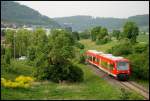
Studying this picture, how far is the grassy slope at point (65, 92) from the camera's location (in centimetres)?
2910

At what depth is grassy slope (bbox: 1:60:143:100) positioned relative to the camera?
2910cm

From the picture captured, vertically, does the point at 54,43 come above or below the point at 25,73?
above

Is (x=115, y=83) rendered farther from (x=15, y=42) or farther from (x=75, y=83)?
(x=15, y=42)

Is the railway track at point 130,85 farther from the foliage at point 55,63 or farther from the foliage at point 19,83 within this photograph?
the foliage at point 19,83

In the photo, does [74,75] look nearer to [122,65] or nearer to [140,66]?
[122,65]

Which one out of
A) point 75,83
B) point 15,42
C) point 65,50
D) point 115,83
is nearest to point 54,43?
point 65,50

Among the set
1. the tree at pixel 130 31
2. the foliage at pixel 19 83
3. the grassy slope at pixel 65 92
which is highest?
the tree at pixel 130 31

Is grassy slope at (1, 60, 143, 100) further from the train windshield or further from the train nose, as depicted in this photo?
the train windshield

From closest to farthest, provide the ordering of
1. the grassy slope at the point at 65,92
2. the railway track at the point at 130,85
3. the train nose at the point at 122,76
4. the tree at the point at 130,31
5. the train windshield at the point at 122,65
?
the grassy slope at the point at 65,92, the railway track at the point at 130,85, the train nose at the point at 122,76, the train windshield at the point at 122,65, the tree at the point at 130,31

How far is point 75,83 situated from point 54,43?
5030mm

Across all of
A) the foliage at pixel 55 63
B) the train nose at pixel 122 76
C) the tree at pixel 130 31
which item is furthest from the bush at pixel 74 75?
the tree at pixel 130 31

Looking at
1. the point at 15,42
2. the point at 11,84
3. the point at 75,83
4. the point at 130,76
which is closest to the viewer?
the point at 11,84

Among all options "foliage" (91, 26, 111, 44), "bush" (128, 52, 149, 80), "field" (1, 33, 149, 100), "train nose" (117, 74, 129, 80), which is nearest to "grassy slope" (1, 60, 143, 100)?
"field" (1, 33, 149, 100)

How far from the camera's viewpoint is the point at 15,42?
72.7 meters
